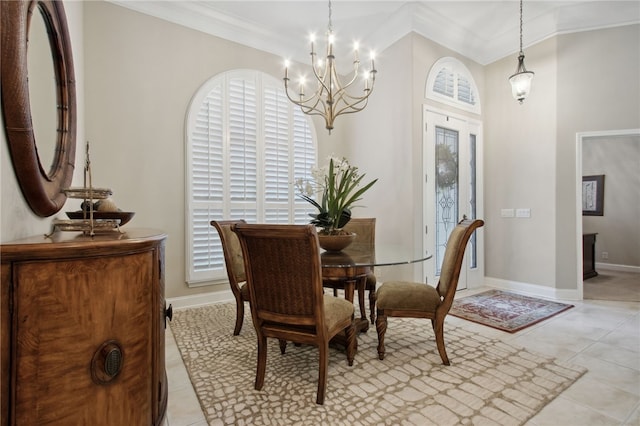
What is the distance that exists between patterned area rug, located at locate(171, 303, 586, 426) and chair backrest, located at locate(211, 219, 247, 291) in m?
0.53

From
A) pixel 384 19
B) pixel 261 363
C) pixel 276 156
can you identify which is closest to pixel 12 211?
pixel 261 363

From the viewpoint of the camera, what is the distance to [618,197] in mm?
5723

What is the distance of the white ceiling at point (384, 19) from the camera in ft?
11.3

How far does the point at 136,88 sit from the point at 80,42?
1.83 ft

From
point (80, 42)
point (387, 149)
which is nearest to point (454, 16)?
point (387, 149)

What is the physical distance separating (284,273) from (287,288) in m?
0.09

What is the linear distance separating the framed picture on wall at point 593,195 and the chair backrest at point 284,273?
7.01 meters

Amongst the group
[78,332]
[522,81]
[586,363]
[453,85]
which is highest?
[453,85]

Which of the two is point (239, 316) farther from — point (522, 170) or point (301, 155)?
point (522, 170)

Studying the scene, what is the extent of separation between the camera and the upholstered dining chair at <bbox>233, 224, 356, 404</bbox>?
5.33ft

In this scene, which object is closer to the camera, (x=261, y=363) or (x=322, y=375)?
(x=322, y=375)

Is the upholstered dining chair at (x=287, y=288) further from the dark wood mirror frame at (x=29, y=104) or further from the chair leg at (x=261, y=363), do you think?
the dark wood mirror frame at (x=29, y=104)

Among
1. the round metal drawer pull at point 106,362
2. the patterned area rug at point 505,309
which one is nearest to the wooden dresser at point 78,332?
the round metal drawer pull at point 106,362

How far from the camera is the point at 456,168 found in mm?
4242
